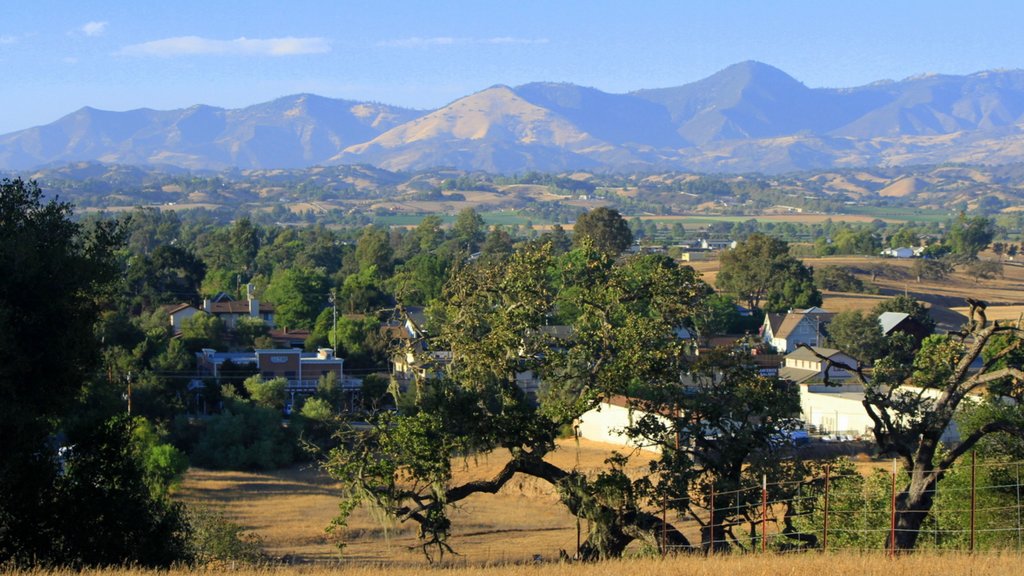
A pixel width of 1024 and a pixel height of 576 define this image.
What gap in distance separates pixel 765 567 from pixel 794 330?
44230mm

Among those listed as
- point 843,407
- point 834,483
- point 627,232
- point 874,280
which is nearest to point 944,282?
point 874,280

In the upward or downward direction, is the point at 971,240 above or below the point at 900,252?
above

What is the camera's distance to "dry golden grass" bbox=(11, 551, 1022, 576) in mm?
11336

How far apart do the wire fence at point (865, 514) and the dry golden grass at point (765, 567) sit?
766 mm

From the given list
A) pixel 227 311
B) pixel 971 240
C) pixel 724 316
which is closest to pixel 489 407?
pixel 724 316

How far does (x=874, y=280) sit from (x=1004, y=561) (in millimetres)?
A: 72364

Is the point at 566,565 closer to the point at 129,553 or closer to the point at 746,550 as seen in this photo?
the point at 746,550

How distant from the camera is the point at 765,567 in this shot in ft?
38.5

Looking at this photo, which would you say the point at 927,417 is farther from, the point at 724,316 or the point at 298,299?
the point at 298,299

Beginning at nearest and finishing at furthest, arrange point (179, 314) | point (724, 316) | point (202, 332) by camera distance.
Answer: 1. point (202, 332)
2. point (724, 316)
3. point (179, 314)

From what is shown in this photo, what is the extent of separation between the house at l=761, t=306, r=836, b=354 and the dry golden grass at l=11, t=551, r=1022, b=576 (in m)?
41.7

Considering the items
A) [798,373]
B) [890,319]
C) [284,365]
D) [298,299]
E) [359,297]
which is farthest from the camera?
[359,297]

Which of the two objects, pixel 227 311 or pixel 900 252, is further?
pixel 900 252

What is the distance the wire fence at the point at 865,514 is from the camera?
46.4 feet
